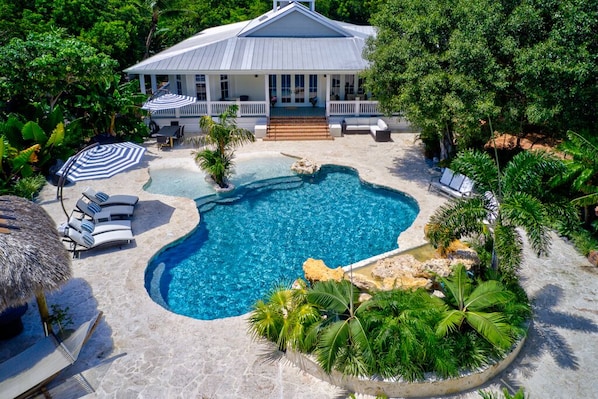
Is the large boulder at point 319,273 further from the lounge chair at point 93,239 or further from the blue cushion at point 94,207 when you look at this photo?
the blue cushion at point 94,207

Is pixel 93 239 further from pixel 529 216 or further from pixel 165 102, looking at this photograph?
pixel 529 216

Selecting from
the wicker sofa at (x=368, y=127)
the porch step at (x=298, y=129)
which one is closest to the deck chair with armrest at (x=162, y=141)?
the porch step at (x=298, y=129)

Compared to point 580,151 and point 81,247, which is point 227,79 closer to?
point 81,247

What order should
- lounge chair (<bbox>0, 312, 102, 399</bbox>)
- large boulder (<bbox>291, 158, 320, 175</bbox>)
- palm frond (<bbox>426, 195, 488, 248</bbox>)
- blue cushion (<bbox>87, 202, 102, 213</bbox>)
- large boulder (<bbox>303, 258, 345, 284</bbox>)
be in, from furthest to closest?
large boulder (<bbox>291, 158, 320, 175</bbox>) < blue cushion (<bbox>87, 202, 102, 213</bbox>) < large boulder (<bbox>303, 258, 345, 284</bbox>) < palm frond (<bbox>426, 195, 488, 248</bbox>) < lounge chair (<bbox>0, 312, 102, 399</bbox>)

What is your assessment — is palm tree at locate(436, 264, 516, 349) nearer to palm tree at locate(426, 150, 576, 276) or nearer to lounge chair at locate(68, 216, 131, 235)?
palm tree at locate(426, 150, 576, 276)

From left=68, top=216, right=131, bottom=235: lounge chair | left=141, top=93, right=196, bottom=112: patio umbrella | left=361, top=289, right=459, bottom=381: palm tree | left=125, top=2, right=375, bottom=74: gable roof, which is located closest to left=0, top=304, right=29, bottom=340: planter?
left=68, top=216, right=131, bottom=235: lounge chair

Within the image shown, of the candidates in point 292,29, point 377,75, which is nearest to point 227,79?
point 292,29
